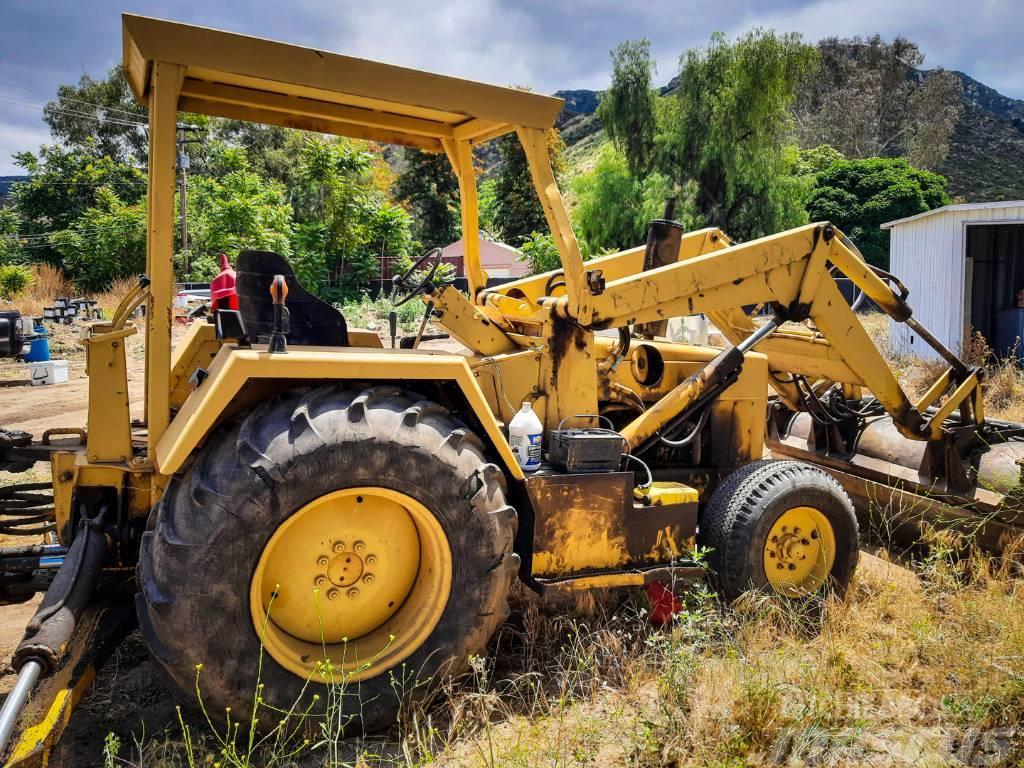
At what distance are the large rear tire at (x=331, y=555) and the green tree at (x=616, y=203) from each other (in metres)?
23.3

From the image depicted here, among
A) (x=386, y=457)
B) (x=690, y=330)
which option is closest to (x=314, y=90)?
(x=386, y=457)

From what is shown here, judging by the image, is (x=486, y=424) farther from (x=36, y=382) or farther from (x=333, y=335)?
(x=36, y=382)

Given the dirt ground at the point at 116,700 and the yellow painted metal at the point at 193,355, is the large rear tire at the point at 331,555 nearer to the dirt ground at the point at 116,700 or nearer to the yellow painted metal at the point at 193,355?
the dirt ground at the point at 116,700

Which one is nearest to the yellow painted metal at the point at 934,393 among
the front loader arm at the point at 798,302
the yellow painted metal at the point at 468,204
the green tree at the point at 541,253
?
the front loader arm at the point at 798,302

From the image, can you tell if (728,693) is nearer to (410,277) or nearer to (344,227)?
(410,277)

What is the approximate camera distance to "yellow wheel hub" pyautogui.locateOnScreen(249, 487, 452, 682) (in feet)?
9.88

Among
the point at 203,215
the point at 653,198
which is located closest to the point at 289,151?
the point at 203,215

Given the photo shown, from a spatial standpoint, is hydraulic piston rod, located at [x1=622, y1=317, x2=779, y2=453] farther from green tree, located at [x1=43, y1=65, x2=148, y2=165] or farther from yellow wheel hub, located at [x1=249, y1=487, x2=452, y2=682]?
green tree, located at [x1=43, y1=65, x2=148, y2=165]

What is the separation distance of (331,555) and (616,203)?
25.0 m

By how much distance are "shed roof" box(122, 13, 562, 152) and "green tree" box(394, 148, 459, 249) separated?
36119mm

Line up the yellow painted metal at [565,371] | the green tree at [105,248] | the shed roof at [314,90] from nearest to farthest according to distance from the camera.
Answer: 1. the shed roof at [314,90]
2. the yellow painted metal at [565,371]
3. the green tree at [105,248]

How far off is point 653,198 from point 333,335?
77.4 feet

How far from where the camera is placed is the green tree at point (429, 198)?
39781 millimetres

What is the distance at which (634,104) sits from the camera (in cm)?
2762
